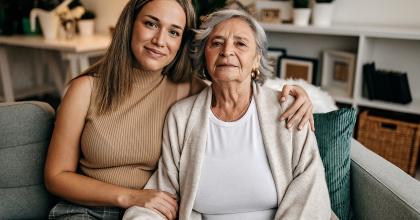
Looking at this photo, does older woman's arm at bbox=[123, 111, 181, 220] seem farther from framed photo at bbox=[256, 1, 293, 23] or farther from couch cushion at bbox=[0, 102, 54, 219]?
framed photo at bbox=[256, 1, 293, 23]

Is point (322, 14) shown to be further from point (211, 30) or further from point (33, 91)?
point (33, 91)

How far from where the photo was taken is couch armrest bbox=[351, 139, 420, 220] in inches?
43.0

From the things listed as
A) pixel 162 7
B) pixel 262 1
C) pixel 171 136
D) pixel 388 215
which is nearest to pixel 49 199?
pixel 171 136

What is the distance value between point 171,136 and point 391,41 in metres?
1.89

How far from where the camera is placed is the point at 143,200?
1.22 metres

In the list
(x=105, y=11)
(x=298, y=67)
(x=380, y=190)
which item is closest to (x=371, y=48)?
(x=298, y=67)

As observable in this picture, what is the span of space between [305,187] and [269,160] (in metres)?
0.14

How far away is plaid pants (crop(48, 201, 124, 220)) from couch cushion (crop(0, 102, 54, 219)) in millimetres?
143

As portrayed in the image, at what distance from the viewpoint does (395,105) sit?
234 centimetres

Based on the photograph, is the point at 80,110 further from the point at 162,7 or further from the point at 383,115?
the point at 383,115

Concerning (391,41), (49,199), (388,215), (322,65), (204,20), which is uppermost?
(204,20)

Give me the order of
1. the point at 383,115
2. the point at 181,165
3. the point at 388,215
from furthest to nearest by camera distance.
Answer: the point at 383,115, the point at 181,165, the point at 388,215

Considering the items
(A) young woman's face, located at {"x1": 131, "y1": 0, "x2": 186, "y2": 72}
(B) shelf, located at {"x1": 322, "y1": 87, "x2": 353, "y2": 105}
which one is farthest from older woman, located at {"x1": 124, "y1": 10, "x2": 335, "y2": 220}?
(B) shelf, located at {"x1": 322, "y1": 87, "x2": 353, "y2": 105}

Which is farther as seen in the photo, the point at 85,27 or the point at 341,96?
the point at 85,27
